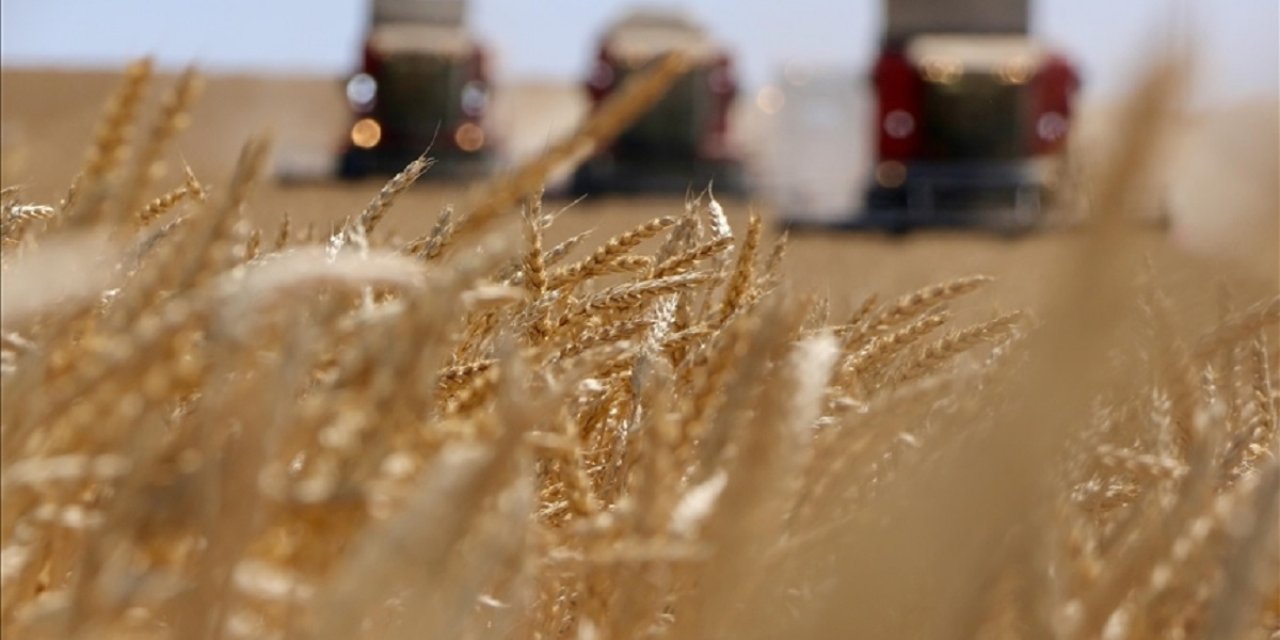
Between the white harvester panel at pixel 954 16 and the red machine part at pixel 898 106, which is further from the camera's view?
the white harvester panel at pixel 954 16

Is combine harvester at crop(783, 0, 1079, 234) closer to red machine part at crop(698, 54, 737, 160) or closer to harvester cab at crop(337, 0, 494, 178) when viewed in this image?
red machine part at crop(698, 54, 737, 160)

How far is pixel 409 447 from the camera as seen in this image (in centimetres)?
76

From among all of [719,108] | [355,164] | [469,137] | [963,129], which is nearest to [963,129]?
[963,129]

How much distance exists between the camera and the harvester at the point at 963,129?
12547 millimetres

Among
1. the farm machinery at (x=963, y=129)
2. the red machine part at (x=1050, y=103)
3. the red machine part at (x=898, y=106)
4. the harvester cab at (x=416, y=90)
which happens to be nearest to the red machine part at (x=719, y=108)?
the farm machinery at (x=963, y=129)

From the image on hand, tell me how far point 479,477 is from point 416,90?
48.6 ft

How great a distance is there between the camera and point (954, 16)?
13602 millimetres

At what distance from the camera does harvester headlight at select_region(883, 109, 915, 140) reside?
41.9 feet

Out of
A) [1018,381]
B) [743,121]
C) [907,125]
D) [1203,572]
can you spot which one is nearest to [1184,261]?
[1018,381]

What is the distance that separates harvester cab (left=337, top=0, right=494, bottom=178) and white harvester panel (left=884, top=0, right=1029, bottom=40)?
12.7ft

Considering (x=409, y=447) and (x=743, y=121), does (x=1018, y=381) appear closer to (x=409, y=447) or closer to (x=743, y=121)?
(x=409, y=447)

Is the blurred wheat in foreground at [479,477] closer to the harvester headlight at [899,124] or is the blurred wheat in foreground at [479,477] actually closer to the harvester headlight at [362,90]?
the harvester headlight at [899,124]

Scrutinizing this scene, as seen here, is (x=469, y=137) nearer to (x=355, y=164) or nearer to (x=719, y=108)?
(x=355, y=164)

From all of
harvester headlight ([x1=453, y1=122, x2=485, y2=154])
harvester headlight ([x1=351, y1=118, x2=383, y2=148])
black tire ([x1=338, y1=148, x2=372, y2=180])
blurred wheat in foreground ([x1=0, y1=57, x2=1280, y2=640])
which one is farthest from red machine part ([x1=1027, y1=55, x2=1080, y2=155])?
blurred wheat in foreground ([x1=0, y1=57, x2=1280, y2=640])
